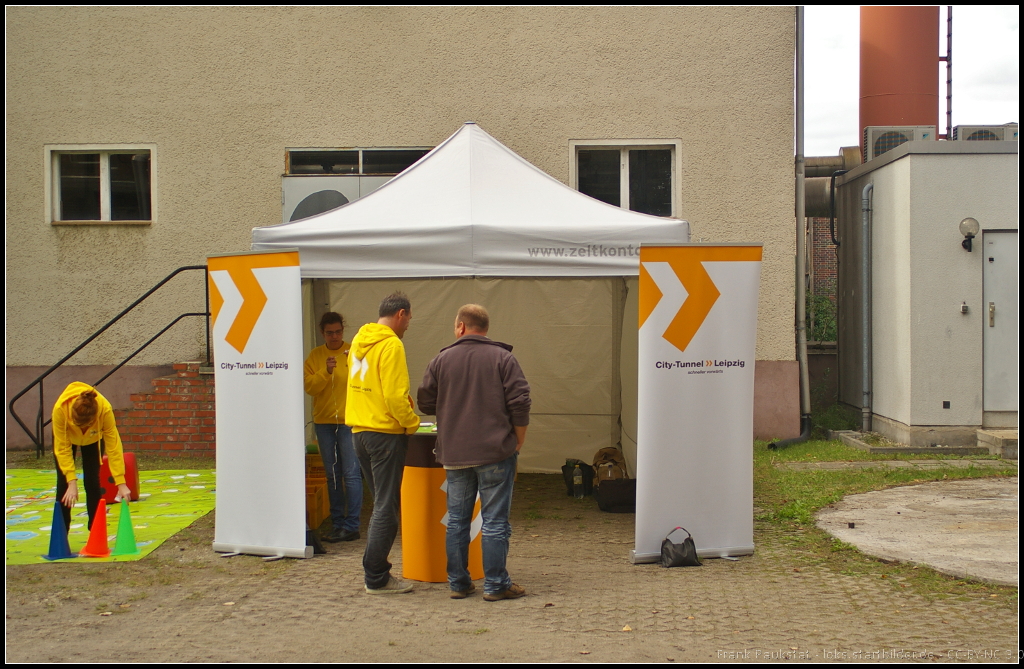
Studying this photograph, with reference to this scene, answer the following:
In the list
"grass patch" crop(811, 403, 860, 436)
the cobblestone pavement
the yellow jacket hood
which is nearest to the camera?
the cobblestone pavement

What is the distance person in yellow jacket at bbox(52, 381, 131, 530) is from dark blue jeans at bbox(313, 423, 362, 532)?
143 cm

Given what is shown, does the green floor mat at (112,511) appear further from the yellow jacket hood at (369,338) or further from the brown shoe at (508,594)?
the brown shoe at (508,594)

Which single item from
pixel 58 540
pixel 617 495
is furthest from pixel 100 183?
pixel 617 495

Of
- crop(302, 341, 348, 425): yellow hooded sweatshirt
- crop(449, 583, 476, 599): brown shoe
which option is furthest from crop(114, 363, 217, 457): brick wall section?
crop(449, 583, 476, 599): brown shoe

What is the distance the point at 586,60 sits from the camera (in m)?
10.8

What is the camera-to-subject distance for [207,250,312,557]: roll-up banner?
5938mm

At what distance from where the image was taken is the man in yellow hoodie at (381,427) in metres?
5.03

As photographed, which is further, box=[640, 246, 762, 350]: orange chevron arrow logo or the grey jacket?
box=[640, 246, 762, 350]: orange chevron arrow logo

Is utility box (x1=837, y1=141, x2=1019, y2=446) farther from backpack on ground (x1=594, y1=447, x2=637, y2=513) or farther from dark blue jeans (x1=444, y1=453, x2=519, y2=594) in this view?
dark blue jeans (x1=444, y1=453, x2=519, y2=594)

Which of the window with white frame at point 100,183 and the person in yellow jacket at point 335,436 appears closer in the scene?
the person in yellow jacket at point 335,436

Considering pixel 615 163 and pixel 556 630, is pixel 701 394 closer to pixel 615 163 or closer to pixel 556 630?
pixel 556 630

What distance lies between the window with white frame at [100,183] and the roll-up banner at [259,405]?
A: 5813 millimetres

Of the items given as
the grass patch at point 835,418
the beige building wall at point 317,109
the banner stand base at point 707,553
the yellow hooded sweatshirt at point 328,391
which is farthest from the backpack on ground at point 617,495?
the grass patch at point 835,418

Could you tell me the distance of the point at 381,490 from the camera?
5082 millimetres
